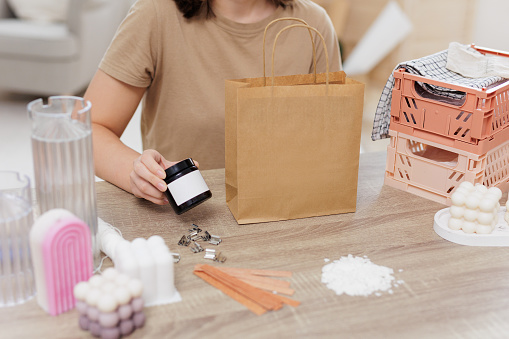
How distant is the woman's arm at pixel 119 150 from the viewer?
3.51ft

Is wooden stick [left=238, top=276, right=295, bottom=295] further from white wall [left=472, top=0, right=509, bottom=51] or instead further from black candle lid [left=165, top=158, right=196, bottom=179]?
white wall [left=472, top=0, right=509, bottom=51]

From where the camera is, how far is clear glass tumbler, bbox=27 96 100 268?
0.83 meters

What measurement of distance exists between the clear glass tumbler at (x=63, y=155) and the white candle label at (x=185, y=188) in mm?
179

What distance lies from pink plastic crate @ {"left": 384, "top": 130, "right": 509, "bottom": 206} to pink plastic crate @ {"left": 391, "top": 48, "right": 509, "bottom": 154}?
28mm

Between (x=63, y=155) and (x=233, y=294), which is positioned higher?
(x=63, y=155)

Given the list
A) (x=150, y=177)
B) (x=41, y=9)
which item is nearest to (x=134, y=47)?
(x=150, y=177)

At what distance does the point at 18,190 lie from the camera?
0.82m

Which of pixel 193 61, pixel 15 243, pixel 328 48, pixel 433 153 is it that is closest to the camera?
pixel 15 243

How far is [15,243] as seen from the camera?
814mm

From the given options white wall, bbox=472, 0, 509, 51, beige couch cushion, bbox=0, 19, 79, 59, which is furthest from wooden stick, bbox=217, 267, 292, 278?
beige couch cushion, bbox=0, 19, 79, 59

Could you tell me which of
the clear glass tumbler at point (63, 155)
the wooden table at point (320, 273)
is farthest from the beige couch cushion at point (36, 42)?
the clear glass tumbler at point (63, 155)

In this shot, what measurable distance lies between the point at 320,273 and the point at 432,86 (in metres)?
0.49

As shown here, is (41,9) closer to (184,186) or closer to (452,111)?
(184,186)

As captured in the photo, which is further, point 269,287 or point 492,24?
point 492,24
